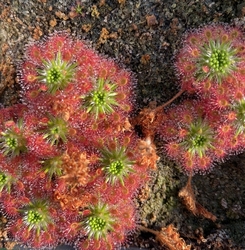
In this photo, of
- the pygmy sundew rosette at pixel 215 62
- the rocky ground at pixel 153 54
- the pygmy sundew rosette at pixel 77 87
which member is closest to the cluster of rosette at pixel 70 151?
the pygmy sundew rosette at pixel 77 87

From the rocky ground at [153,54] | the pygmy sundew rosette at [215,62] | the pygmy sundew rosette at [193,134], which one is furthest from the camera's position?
the rocky ground at [153,54]

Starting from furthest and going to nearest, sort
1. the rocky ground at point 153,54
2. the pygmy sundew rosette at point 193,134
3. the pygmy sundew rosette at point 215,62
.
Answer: the rocky ground at point 153,54 < the pygmy sundew rosette at point 193,134 < the pygmy sundew rosette at point 215,62

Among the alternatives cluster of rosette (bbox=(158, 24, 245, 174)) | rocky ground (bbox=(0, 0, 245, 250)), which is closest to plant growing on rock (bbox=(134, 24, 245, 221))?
cluster of rosette (bbox=(158, 24, 245, 174))

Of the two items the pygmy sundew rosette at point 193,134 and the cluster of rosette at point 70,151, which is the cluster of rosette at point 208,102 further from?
the cluster of rosette at point 70,151

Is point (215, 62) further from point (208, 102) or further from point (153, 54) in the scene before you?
point (153, 54)

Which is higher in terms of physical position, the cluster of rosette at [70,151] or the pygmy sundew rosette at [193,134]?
the pygmy sundew rosette at [193,134]

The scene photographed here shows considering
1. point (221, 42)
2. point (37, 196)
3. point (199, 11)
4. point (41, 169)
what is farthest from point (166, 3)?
point (37, 196)

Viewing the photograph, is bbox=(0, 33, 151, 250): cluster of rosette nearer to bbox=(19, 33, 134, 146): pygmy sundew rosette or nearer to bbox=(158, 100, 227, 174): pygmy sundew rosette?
bbox=(19, 33, 134, 146): pygmy sundew rosette
